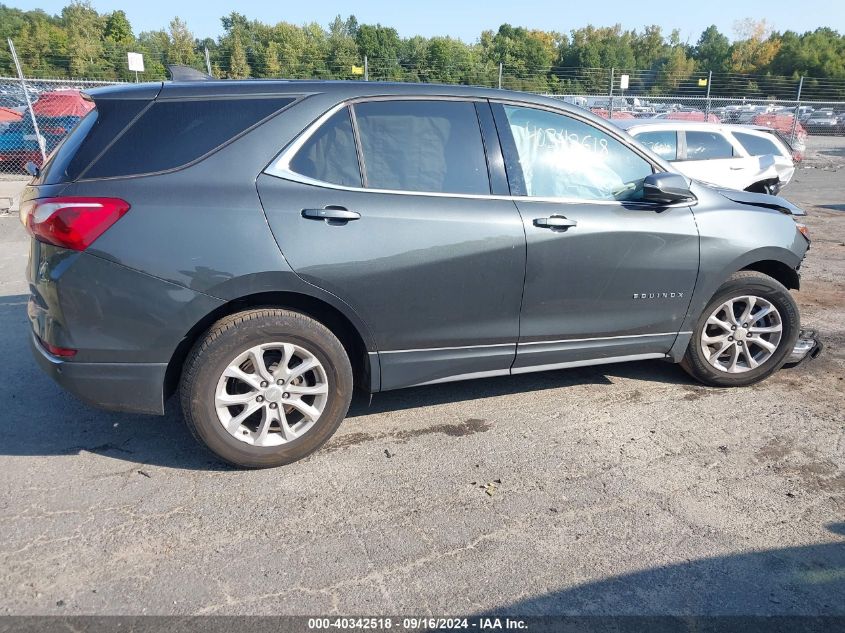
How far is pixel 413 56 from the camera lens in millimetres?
31609

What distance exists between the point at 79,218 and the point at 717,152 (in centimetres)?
892

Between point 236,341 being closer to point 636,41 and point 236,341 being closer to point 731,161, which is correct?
point 731,161

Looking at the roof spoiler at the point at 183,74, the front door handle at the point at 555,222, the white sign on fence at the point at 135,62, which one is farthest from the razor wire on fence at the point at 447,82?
the front door handle at the point at 555,222

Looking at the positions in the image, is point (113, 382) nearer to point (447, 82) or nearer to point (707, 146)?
point (707, 146)

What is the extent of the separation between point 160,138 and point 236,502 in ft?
5.63

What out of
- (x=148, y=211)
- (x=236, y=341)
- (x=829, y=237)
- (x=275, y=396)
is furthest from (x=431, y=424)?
(x=829, y=237)

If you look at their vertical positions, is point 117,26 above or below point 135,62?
above

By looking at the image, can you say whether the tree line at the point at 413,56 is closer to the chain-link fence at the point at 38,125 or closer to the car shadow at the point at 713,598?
the chain-link fence at the point at 38,125

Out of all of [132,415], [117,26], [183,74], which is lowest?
[132,415]

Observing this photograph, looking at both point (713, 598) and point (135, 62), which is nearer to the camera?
point (713, 598)

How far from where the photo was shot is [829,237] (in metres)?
9.76

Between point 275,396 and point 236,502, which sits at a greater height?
point 275,396

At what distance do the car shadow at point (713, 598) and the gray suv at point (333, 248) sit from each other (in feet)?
4.69

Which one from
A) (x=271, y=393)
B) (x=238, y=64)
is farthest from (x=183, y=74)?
(x=238, y=64)
